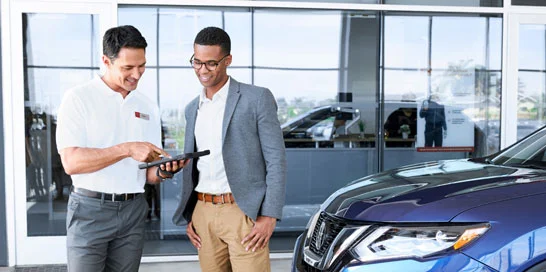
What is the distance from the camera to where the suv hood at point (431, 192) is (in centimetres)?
275

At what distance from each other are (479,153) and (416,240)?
15.2ft

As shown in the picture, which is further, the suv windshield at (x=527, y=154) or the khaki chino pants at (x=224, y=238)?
the suv windshield at (x=527, y=154)

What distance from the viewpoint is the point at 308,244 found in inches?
130

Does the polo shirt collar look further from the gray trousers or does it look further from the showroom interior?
the showroom interior

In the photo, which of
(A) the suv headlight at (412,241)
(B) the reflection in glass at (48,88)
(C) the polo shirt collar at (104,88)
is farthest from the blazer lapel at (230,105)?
(B) the reflection in glass at (48,88)

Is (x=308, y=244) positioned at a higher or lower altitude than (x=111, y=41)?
lower

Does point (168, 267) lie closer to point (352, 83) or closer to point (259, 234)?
point (352, 83)

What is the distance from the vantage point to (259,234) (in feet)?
9.88

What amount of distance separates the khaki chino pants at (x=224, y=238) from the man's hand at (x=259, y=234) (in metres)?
0.03

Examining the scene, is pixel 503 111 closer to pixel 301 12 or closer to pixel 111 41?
pixel 301 12

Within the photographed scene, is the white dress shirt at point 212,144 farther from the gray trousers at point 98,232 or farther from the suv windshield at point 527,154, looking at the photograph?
the suv windshield at point 527,154

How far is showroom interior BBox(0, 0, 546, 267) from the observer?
6.05m

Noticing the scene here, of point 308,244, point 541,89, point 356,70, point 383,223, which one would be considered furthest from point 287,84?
point 383,223

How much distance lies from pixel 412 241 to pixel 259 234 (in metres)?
0.73
